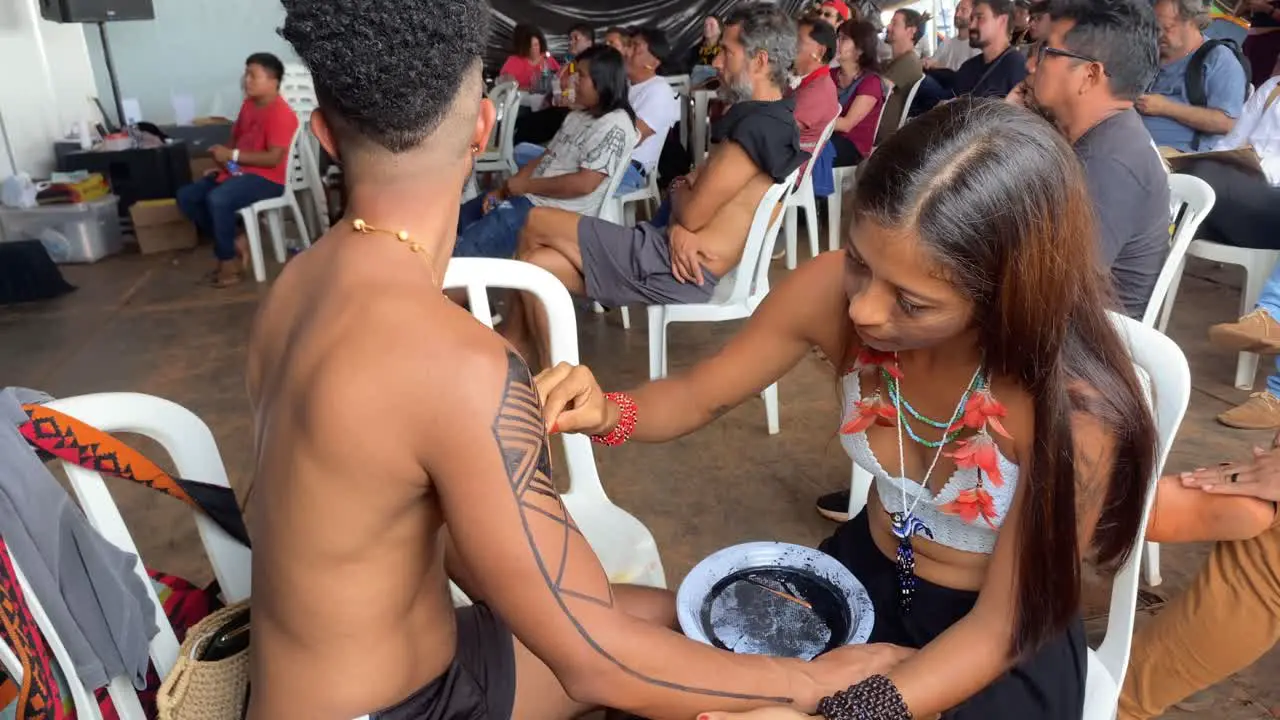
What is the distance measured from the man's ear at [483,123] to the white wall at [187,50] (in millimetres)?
6676

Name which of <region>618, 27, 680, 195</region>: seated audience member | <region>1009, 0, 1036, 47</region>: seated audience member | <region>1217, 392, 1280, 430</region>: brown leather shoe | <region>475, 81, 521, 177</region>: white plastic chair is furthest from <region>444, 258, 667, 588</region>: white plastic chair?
<region>1009, 0, 1036, 47</region>: seated audience member

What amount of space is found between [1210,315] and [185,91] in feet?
23.7

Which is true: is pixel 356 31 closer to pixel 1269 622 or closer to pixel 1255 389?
pixel 1269 622

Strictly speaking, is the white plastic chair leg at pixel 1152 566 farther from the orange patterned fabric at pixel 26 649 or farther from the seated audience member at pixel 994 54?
the seated audience member at pixel 994 54

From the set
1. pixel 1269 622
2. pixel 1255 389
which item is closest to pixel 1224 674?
pixel 1269 622

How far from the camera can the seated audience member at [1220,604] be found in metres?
1.21

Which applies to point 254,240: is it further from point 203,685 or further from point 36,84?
point 203,685

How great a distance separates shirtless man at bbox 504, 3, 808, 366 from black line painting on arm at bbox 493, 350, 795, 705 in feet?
5.76

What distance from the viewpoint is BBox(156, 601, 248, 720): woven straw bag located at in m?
0.99

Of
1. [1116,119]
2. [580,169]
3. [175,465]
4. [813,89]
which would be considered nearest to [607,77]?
[580,169]

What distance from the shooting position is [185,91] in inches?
277

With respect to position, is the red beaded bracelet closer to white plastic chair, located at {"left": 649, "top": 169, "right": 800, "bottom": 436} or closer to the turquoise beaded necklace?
the turquoise beaded necklace

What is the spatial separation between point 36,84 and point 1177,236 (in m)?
6.72

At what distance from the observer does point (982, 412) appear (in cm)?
104
